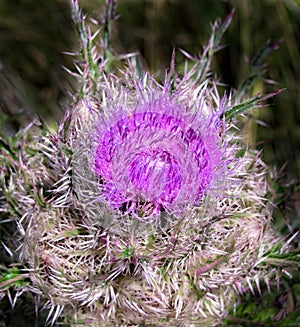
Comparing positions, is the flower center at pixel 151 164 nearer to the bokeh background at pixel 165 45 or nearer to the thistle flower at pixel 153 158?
the thistle flower at pixel 153 158

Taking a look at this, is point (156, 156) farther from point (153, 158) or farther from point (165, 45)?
point (165, 45)

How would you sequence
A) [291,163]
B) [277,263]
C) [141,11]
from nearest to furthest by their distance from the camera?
[277,263] < [291,163] < [141,11]

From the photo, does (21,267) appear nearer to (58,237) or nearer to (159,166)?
(58,237)

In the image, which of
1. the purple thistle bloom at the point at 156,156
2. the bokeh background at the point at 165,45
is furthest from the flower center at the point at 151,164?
the bokeh background at the point at 165,45

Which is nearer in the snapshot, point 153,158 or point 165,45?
point 153,158

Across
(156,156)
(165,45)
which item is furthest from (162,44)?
(156,156)

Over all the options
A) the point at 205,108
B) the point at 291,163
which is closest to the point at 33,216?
the point at 205,108
